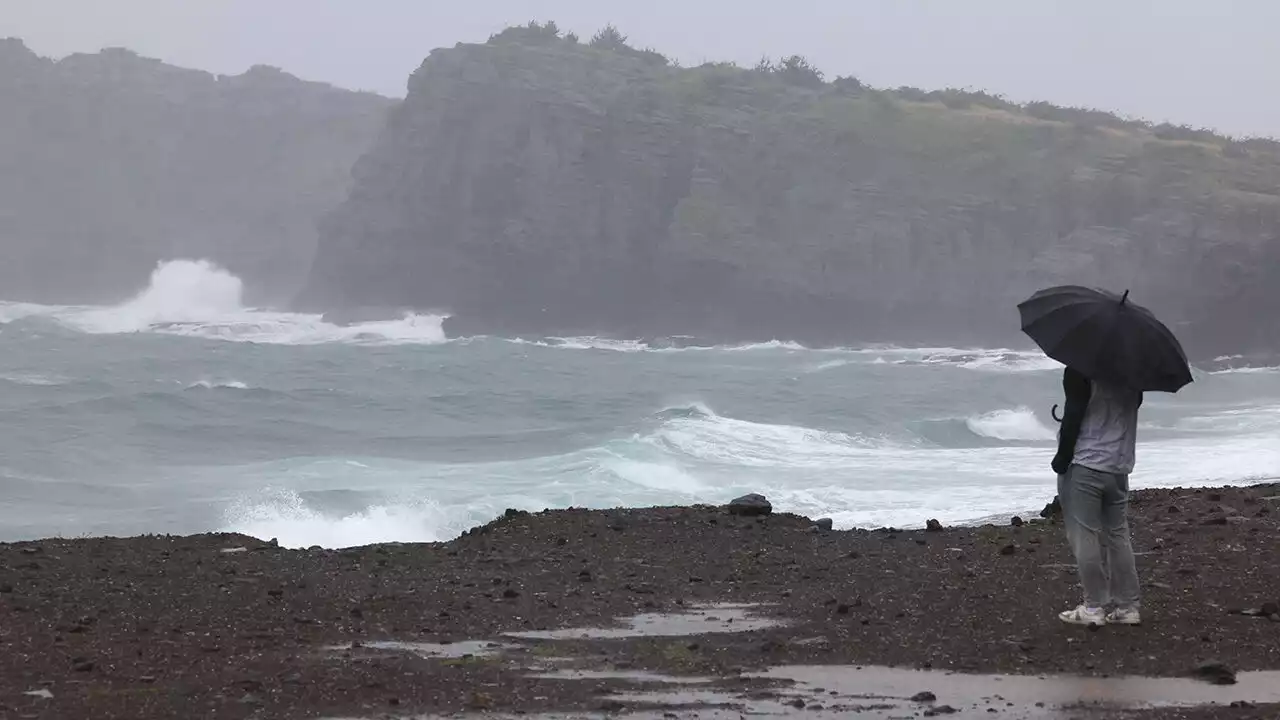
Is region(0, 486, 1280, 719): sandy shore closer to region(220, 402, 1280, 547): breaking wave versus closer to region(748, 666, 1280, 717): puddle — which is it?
region(748, 666, 1280, 717): puddle

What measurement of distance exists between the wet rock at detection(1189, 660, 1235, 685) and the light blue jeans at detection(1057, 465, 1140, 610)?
1.02 meters

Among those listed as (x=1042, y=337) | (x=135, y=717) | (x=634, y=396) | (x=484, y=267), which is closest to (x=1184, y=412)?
(x=634, y=396)

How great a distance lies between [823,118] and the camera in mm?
95250

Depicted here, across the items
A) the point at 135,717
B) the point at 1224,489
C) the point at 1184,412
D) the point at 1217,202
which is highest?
the point at 1217,202

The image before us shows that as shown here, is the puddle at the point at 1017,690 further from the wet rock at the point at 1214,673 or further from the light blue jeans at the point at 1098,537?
the light blue jeans at the point at 1098,537

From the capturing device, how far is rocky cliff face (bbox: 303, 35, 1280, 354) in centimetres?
8169

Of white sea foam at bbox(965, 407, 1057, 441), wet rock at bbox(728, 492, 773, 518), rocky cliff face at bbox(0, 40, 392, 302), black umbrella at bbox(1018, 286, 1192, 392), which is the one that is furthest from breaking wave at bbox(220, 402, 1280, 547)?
rocky cliff face at bbox(0, 40, 392, 302)

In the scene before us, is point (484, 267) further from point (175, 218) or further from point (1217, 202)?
point (175, 218)

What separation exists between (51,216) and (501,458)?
13660cm

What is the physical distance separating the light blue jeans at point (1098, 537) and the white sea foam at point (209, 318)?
67.3 m

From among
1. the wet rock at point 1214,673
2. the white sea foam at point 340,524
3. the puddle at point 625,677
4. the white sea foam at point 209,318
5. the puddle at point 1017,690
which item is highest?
the white sea foam at point 209,318

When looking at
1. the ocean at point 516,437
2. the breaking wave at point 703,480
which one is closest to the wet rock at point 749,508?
the ocean at point 516,437

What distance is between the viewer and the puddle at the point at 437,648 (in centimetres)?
762

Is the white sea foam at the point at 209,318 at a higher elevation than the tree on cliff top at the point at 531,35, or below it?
below
